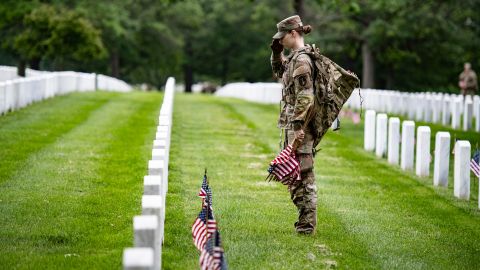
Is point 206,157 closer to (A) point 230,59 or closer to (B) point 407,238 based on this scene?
(B) point 407,238

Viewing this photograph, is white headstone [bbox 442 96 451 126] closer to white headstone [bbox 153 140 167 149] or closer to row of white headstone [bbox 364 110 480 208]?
row of white headstone [bbox 364 110 480 208]

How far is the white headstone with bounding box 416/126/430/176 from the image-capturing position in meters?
13.8

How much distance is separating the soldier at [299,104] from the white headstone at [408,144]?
6010mm

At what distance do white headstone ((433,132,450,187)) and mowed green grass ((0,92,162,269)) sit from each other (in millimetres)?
4253

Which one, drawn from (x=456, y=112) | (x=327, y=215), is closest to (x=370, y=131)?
(x=327, y=215)

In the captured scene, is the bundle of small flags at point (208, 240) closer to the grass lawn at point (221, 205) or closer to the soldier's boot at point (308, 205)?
the grass lawn at point (221, 205)

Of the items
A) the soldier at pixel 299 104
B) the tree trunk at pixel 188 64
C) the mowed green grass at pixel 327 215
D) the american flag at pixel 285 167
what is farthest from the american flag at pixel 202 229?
the tree trunk at pixel 188 64

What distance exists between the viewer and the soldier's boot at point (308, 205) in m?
8.59

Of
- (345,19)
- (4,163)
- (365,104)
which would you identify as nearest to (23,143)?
(4,163)

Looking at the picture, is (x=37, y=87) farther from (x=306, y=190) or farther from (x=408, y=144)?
(x=306, y=190)

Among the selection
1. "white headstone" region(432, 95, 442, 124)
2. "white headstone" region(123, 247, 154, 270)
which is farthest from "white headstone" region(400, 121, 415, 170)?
"white headstone" region(432, 95, 442, 124)

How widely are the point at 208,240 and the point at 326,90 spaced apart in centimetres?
286

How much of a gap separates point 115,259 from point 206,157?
7460 millimetres

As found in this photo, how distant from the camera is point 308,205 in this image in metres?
8.62
